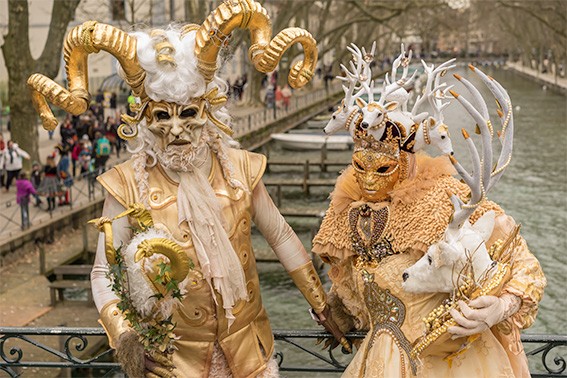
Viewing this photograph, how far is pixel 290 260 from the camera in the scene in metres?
4.29

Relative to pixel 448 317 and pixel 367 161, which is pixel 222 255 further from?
pixel 448 317

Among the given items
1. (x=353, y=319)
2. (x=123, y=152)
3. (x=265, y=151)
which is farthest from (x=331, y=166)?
(x=353, y=319)

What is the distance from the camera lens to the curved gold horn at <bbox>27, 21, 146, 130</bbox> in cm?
385

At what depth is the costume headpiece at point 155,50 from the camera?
152 inches

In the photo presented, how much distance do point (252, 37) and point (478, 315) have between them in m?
1.72

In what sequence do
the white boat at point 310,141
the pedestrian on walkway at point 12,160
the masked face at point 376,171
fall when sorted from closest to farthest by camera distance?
the masked face at point 376,171 → the pedestrian on walkway at point 12,160 → the white boat at point 310,141

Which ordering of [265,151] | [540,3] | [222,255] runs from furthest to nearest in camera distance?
[540,3] → [265,151] → [222,255]

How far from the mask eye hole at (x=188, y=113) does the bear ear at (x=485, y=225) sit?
1425mm

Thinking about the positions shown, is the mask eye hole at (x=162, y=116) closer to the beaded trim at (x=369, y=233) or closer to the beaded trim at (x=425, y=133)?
the beaded trim at (x=369, y=233)

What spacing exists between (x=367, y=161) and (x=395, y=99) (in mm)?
341

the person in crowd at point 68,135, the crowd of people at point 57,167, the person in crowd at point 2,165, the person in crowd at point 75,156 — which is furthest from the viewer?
the person in crowd at point 68,135

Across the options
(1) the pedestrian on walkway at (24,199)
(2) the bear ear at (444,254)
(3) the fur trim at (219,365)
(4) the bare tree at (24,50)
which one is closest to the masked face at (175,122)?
(3) the fur trim at (219,365)

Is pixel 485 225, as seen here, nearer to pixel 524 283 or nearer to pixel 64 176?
pixel 524 283

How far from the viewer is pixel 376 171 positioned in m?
4.01
